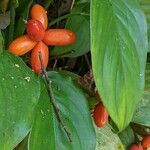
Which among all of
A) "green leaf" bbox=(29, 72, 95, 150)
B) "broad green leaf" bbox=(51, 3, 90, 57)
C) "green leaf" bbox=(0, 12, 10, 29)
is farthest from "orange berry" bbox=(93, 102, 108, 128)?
"green leaf" bbox=(0, 12, 10, 29)

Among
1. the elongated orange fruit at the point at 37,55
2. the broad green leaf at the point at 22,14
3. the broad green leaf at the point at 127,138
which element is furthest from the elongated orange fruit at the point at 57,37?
the broad green leaf at the point at 127,138

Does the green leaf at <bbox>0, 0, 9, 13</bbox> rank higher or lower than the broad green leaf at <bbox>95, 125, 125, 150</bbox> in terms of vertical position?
higher

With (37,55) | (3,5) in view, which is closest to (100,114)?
(37,55)

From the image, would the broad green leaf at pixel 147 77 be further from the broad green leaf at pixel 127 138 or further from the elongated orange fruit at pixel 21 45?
the elongated orange fruit at pixel 21 45

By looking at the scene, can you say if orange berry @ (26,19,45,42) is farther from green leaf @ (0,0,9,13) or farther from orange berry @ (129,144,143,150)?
orange berry @ (129,144,143,150)

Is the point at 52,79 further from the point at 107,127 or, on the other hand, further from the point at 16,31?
the point at 107,127
